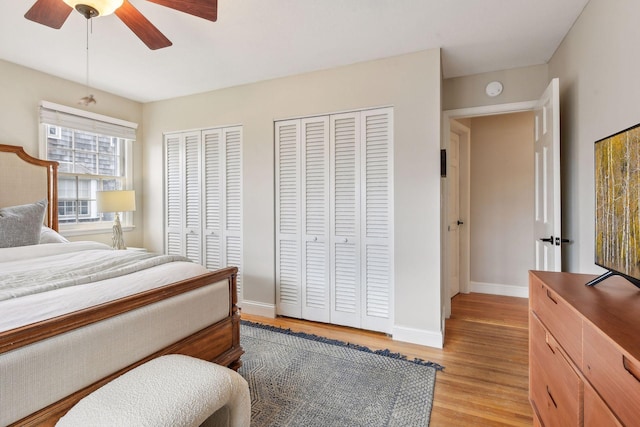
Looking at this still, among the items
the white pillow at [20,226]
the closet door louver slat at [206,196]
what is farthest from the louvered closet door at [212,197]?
the white pillow at [20,226]

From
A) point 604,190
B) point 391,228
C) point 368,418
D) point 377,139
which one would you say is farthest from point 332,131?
point 368,418

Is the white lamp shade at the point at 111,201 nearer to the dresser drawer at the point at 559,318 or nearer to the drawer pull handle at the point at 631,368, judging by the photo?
the dresser drawer at the point at 559,318

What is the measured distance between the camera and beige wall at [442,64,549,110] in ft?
9.47

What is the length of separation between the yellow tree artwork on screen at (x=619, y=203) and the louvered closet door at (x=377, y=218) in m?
1.48

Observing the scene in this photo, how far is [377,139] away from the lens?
112 inches

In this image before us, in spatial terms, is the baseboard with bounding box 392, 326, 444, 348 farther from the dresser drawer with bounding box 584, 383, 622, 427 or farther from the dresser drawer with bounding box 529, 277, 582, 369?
the dresser drawer with bounding box 584, 383, 622, 427

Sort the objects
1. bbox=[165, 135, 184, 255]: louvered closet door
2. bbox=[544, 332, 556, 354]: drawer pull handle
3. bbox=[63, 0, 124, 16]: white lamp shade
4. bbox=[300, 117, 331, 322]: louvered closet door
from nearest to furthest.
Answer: bbox=[544, 332, 556, 354]: drawer pull handle < bbox=[63, 0, 124, 16]: white lamp shade < bbox=[300, 117, 331, 322]: louvered closet door < bbox=[165, 135, 184, 255]: louvered closet door

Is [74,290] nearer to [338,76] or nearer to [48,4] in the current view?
[48,4]

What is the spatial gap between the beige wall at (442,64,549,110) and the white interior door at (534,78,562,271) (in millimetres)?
294

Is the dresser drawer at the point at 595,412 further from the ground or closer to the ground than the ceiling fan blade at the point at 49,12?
closer to the ground

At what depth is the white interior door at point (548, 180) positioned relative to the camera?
2.20m

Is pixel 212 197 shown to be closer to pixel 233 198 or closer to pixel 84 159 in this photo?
pixel 233 198

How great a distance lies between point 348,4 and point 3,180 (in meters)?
3.26

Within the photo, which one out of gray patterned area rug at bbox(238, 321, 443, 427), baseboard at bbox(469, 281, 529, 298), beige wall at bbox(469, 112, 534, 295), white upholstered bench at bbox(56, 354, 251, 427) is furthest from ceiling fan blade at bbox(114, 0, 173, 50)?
baseboard at bbox(469, 281, 529, 298)
